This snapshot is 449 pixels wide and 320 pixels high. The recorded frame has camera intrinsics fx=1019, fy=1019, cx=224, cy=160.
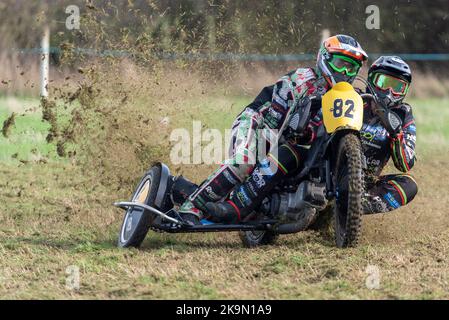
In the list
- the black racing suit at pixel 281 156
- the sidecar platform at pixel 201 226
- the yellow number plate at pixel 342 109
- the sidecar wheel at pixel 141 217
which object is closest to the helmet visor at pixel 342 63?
the black racing suit at pixel 281 156

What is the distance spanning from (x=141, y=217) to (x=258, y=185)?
1032 millimetres

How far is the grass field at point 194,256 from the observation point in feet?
22.9

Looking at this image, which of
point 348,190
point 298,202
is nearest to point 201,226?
point 298,202

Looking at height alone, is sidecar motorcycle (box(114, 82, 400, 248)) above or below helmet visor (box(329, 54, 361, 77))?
below

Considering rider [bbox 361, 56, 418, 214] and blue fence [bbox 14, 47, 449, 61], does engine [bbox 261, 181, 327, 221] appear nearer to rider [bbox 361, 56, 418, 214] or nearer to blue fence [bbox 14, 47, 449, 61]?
rider [bbox 361, 56, 418, 214]

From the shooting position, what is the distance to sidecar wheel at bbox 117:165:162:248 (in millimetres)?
8648

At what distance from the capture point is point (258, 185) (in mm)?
8594

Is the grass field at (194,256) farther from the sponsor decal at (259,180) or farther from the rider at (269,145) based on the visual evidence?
the sponsor decal at (259,180)

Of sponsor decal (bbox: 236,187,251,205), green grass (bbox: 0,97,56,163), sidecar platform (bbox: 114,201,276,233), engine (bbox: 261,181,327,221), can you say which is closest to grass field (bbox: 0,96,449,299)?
sidecar platform (bbox: 114,201,276,233)

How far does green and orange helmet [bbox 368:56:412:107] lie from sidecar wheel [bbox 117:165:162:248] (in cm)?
210

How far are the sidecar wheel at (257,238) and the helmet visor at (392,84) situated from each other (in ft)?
5.42
